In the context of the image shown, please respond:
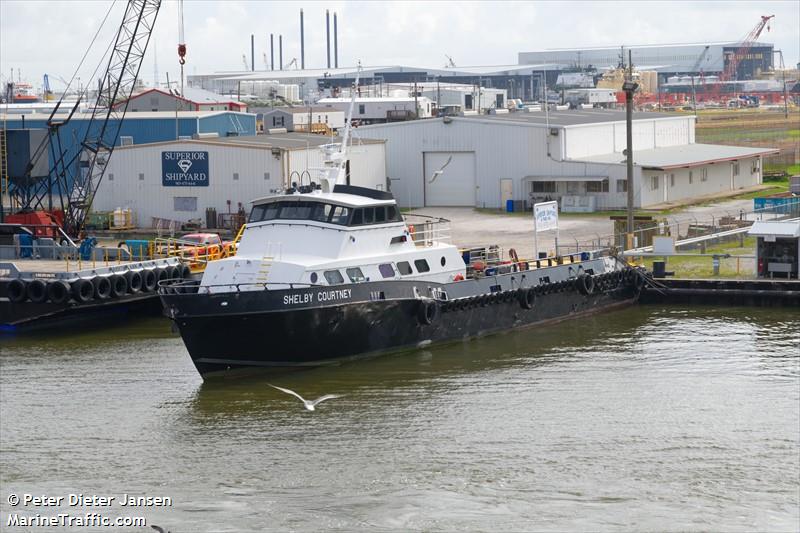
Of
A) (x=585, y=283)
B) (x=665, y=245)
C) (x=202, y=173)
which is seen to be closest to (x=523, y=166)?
(x=202, y=173)

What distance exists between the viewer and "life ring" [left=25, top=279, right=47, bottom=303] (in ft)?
107

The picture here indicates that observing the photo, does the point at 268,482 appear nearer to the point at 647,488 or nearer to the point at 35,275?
the point at 647,488

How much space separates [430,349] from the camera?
97.2 ft

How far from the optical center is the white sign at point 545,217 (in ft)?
116

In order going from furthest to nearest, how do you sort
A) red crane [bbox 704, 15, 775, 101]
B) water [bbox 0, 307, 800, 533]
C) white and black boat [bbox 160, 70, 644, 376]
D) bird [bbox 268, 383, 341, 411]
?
1. red crane [bbox 704, 15, 775, 101]
2. white and black boat [bbox 160, 70, 644, 376]
3. bird [bbox 268, 383, 341, 411]
4. water [bbox 0, 307, 800, 533]

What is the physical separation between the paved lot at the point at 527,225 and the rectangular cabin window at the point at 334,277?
40.5 feet

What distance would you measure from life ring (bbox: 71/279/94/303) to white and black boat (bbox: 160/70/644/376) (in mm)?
5081

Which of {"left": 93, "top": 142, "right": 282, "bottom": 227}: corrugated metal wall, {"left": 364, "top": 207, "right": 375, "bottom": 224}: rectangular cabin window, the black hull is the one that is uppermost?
{"left": 93, "top": 142, "right": 282, "bottom": 227}: corrugated metal wall

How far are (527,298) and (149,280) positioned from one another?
972 cm

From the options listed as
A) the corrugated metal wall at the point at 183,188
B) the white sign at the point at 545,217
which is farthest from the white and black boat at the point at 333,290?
the corrugated metal wall at the point at 183,188

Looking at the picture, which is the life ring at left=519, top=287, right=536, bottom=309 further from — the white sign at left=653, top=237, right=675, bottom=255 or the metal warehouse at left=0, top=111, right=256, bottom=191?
the metal warehouse at left=0, top=111, right=256, bottom=191

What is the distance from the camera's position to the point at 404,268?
29797 millimetres

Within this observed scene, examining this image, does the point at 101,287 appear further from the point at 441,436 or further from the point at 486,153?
the point at 486,153

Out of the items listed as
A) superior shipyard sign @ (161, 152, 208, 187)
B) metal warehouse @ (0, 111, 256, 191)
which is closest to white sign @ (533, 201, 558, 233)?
superior shipyard sign @ (161, 152, 208, 187)
